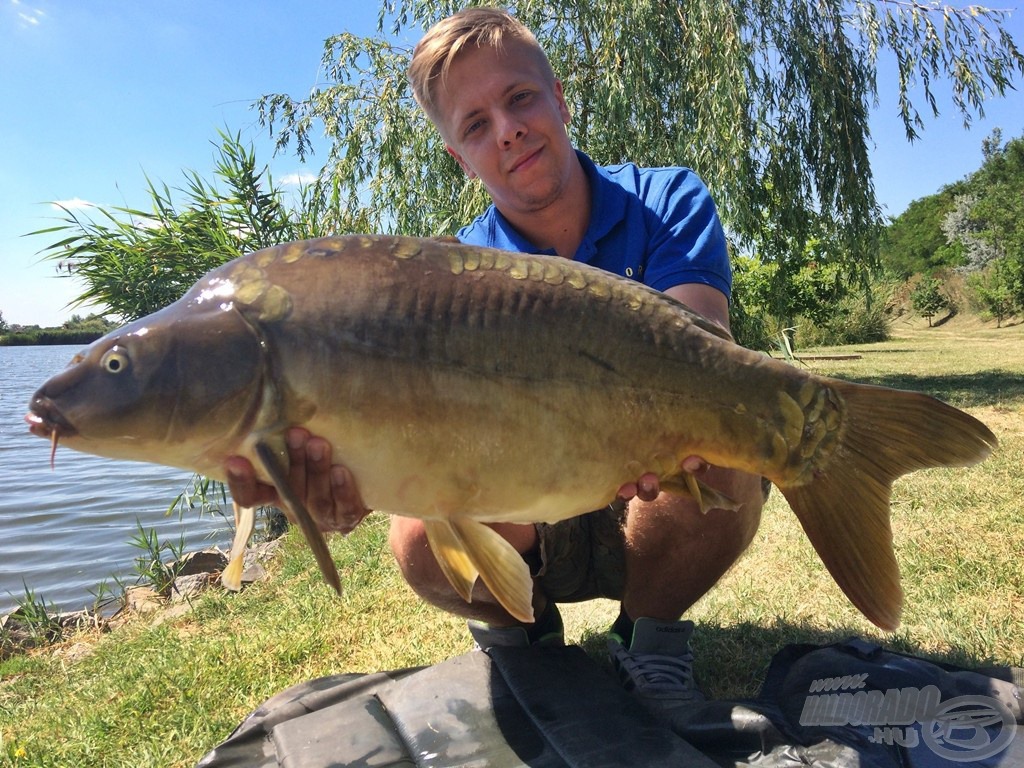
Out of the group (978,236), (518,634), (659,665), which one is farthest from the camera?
(978,236)

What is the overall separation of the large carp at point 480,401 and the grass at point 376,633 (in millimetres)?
914

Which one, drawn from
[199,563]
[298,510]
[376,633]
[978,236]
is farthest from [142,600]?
[978,236]

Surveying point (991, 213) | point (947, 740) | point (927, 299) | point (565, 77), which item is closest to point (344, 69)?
point (565, 77)

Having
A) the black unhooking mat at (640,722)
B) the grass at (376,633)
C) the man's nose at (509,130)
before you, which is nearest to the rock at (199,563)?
the grass at (376,633)

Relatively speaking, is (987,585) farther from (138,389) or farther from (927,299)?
(927,299)

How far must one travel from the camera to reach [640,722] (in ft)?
6.00

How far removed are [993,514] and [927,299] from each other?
1164 inches

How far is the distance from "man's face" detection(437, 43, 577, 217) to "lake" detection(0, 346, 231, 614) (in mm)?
3549

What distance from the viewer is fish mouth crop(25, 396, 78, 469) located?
143 cm

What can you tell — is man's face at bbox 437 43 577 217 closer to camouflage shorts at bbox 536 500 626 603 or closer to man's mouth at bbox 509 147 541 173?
man's mouth at bbox 509 147 541 173

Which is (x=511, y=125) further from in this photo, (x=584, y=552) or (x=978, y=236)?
(x=978, y=236)

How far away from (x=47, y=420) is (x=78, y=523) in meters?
6.85

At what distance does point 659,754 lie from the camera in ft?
5.54
